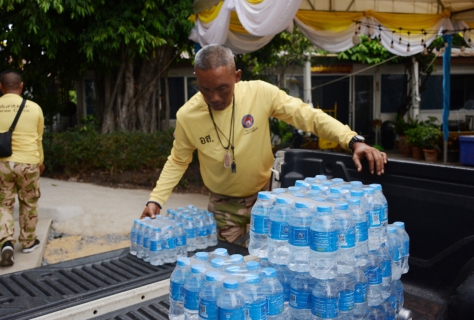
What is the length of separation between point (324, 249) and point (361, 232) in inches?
10.3

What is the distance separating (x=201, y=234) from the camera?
3.24m

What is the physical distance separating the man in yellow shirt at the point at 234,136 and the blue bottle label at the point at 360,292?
4.33ft

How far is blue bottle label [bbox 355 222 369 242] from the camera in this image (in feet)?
6.27

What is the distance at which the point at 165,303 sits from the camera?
2.35m

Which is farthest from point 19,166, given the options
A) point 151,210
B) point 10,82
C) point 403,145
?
point 403,145

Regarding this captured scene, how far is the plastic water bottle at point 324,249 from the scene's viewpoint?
175cm

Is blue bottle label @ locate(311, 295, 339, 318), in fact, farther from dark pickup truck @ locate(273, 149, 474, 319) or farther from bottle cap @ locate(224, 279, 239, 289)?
dark pickup truck @ locate(273, 149, 474, 319)

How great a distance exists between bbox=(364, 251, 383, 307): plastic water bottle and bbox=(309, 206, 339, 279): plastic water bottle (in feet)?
0.96

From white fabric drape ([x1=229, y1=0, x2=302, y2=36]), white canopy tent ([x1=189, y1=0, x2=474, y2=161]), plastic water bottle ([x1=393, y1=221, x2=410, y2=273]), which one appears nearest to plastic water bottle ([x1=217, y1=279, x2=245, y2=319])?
plastic water bottle ([x1=393, y1=221, x2=410, y2=273])

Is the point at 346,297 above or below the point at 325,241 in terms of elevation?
below

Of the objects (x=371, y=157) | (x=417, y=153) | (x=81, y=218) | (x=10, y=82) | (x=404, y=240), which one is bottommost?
(x=81, y=218)

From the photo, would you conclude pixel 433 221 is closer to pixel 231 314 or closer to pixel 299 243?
pixel 299 243

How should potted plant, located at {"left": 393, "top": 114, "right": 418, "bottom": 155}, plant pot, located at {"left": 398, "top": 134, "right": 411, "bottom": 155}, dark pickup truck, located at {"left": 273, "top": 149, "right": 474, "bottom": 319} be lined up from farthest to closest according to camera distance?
1. potted plant, located at {"left": 393, "top": 114, "right": 418, "bottom": 155}
2. plant pot, located at {"left": 398, "top": 134, "right": 411, "bottom": 155}
3. dark pickup truck, located at {"left": 273, "top": 149, "right": 474, "bottom": 319}

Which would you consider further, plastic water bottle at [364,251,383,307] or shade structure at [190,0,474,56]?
shade structure at [190,0,474,56]
